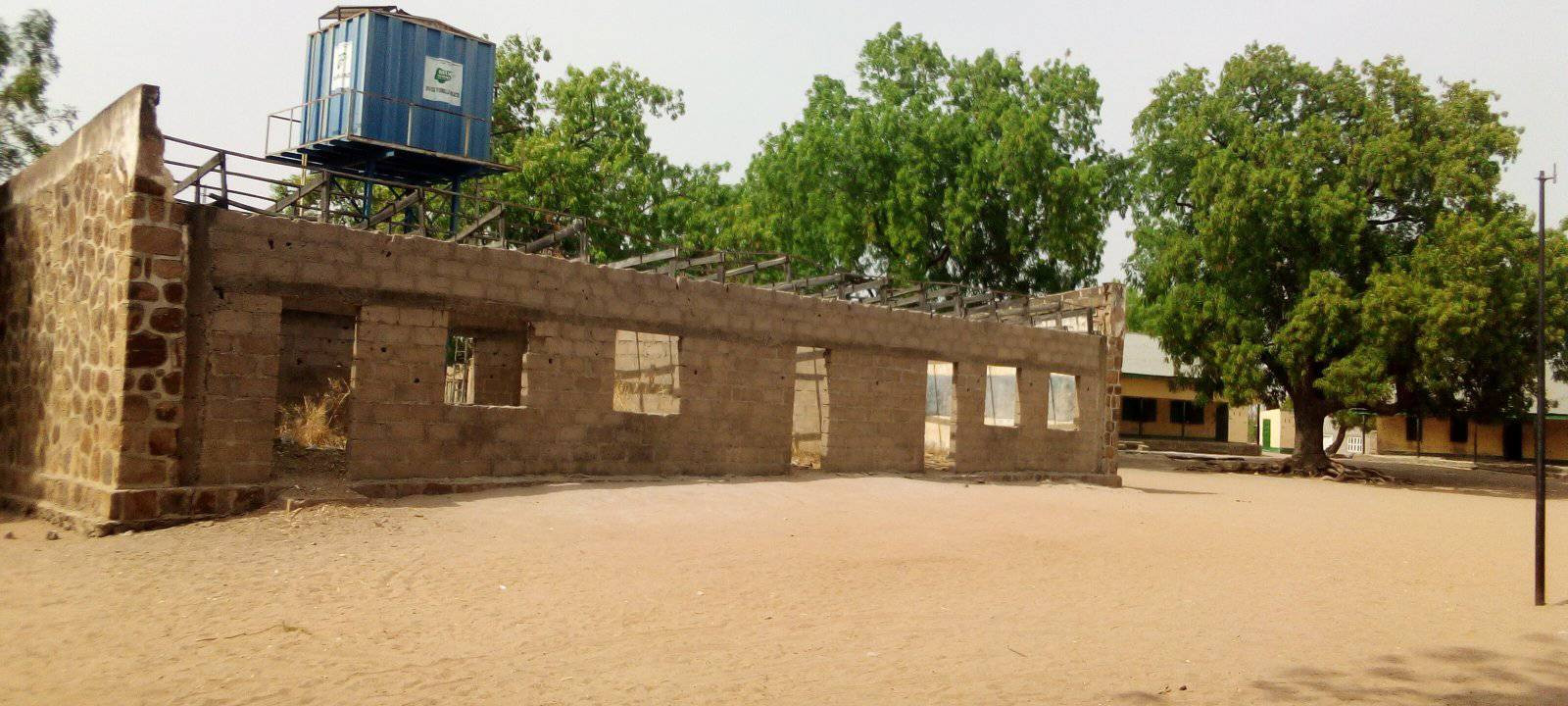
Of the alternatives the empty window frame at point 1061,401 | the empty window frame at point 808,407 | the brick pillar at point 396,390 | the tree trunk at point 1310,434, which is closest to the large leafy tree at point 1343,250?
the tree trunk at point 1310,434

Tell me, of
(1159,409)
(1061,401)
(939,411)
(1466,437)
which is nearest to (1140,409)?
(1159,409)

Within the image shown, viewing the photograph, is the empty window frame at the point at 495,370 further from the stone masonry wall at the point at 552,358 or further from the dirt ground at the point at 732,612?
the dirt ground at the point at 732,612

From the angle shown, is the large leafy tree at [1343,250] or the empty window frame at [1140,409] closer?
the large leafy tree at [1343,250]

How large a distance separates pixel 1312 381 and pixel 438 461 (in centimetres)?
2701

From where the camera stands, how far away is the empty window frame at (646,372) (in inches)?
748

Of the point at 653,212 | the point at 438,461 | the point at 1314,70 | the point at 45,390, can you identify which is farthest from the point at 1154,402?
the point at 45,390

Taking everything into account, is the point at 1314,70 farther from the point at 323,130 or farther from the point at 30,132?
the point at 30,132

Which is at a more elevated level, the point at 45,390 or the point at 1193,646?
the point at 45,390

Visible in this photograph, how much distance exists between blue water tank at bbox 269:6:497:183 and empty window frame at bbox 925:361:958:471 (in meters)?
10.2

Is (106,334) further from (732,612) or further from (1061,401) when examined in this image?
(1061,401)

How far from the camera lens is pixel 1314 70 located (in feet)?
108

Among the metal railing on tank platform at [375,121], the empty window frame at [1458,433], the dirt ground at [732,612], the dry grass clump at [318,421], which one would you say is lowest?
the dirt ground at [732,612]

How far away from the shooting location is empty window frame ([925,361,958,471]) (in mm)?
23719

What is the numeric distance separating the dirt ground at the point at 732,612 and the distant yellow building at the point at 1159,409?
2775 cm
